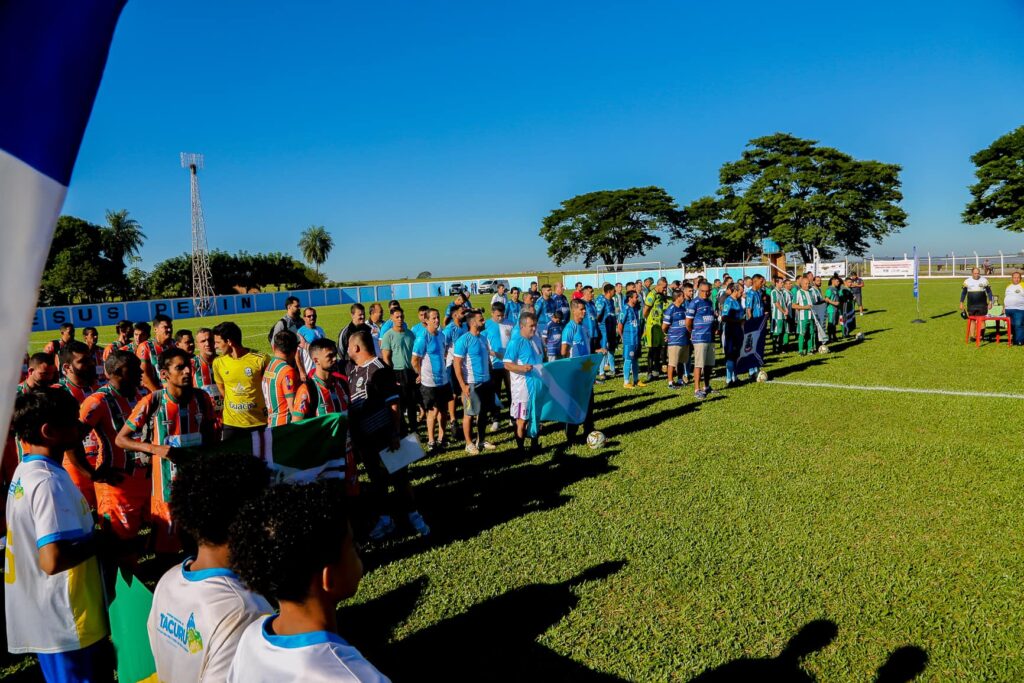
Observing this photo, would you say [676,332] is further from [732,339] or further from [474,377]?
[474,377]

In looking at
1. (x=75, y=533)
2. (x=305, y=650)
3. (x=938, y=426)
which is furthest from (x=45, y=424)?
(x=938, y=426)

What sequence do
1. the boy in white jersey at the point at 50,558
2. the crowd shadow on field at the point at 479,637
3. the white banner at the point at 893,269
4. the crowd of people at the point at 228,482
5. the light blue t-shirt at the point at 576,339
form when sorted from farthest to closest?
the white banner at the point at 893,269
the light blue t-shirt at the point at 576,339
the crowd shadow on field at the point at 479,637
the boy in white jersey at the point at 50,558
the crowd of people at the point at 228,482

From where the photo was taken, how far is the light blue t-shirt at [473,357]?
8645 mm

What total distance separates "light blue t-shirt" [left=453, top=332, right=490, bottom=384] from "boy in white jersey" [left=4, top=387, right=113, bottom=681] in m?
5.87

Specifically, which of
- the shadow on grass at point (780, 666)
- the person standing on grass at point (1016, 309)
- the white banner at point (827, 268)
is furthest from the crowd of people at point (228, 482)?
the white banner at point (827, 268)

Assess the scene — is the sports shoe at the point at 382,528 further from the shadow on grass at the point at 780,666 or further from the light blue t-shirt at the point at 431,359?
the shadow on grass at the point at 780,666

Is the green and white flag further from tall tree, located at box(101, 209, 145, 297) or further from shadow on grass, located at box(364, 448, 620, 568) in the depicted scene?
tall tree, located at box(101, 209, 145, 297)

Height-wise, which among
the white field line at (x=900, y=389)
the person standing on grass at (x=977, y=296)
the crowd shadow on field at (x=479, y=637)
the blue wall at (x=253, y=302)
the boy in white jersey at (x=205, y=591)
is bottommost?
the crowd shadow on field at (x=479, y=637)

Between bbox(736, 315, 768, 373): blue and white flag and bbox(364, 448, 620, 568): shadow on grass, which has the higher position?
bbox(736, 315, 768, 373): blue and white flag

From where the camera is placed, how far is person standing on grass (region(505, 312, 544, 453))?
8234 mm

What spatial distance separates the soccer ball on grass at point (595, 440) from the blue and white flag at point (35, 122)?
25.8 feet

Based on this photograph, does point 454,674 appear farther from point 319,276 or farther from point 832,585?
point 319,276

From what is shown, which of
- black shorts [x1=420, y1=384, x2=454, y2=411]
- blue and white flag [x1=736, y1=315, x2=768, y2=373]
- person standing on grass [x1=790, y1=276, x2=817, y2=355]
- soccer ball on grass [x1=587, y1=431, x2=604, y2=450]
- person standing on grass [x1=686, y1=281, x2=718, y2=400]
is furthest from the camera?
person standing on grass [x1=790, y1=276, x2=817, y2=355]

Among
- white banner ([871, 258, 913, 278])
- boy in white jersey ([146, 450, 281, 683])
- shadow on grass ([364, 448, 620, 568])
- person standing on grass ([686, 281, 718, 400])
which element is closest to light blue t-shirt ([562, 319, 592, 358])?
shadow on grass ([364, 448, 620, 568])
